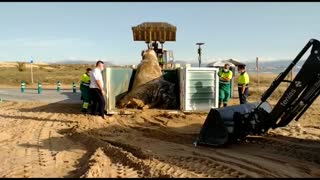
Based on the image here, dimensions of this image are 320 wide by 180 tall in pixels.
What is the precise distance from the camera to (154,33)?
22.6 metres

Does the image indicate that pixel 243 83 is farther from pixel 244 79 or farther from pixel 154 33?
pixel 154 33

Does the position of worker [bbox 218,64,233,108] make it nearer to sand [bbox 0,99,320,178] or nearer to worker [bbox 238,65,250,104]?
worker [bbox 238,65,250,104]

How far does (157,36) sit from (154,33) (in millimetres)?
249

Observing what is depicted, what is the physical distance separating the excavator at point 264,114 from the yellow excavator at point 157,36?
44.0ft

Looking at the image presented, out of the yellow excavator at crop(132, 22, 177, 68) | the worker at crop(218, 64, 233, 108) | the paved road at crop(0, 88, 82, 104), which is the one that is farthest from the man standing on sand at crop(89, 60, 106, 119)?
the yellow excavator at crop(132, 22, 177, 68)

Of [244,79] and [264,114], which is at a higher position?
[244,79]

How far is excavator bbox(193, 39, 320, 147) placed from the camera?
8.00 metres

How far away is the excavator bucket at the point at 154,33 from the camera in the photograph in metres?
22.6

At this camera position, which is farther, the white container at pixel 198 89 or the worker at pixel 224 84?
the worker at pixel 224 84

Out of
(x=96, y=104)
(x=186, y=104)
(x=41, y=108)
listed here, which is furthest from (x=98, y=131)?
(x=41, y=108)

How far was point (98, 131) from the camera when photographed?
11273mm

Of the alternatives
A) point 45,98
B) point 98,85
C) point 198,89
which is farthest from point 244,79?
point 45,98

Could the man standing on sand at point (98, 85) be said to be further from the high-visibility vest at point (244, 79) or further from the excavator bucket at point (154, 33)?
the excavator bucket at point (154, 33)

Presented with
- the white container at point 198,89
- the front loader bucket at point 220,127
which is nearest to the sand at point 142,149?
the front loader bucket at point 220,127
